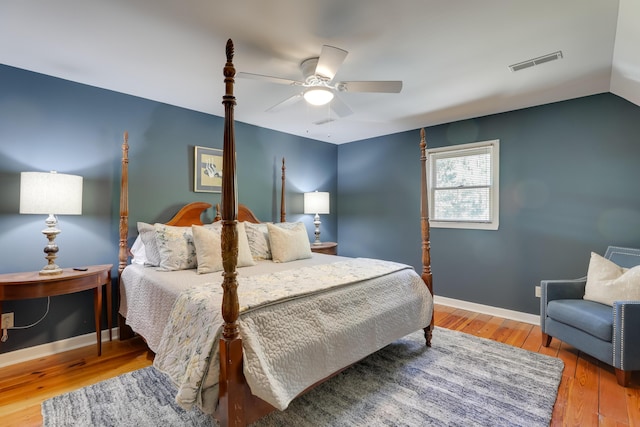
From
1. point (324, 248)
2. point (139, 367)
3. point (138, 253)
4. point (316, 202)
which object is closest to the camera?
point (139, 367)

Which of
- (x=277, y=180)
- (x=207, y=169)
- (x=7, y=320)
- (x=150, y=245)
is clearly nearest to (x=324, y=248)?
(x=277, y=180)

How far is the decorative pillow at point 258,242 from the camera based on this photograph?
328 cm

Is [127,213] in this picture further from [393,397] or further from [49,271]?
[393,397]

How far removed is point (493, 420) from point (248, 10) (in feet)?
9.35

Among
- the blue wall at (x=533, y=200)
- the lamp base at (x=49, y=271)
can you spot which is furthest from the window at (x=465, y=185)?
the lamp base at (x=49, y=271)

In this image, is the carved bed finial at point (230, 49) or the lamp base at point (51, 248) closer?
the carved bed finial at point (230, 49)

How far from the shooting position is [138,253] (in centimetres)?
299

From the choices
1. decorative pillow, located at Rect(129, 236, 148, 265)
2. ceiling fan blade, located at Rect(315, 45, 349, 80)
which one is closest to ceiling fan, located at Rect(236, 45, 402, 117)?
ceiling fan blade, located at Rect(315, 45, 349, 80)

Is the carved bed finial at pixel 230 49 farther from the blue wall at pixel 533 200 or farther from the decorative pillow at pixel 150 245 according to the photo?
the blue wall at pixel 533 200

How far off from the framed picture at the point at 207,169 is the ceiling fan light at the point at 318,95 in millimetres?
1829

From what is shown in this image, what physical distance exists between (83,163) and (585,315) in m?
4.55

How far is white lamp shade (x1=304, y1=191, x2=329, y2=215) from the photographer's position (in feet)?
15.3

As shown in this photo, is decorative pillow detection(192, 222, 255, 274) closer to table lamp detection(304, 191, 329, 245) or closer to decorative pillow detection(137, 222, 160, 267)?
decorative pillow detection(137, 222, 160, 267)

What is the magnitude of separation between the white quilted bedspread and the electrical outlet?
1683 millimetres
